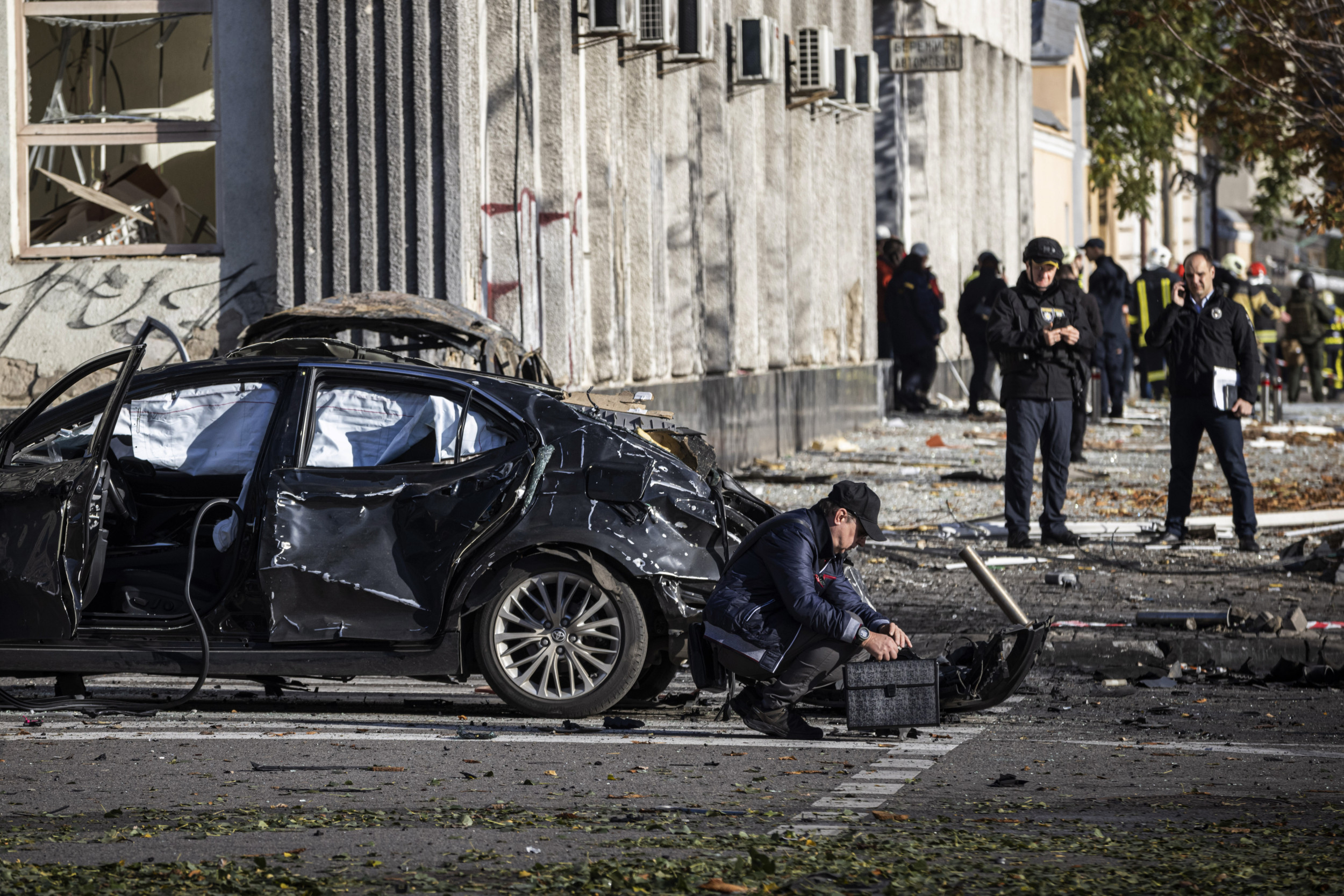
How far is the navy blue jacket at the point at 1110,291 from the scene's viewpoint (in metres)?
23.5

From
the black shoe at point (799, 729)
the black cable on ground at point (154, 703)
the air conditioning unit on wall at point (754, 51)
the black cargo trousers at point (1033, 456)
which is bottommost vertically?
the black shoe at point (799, 729)

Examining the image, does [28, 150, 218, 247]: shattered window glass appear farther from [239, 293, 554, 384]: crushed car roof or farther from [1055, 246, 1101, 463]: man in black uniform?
[1055, 246, 1101, 463]: man in black uniform

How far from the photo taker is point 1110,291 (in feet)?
78.2

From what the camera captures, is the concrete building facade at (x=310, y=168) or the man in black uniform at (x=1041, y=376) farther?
the concrete building facade at (x=310, y=168)

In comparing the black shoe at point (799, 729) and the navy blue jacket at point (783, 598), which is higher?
the navy blue jacket at point (783, 598)

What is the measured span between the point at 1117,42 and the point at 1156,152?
2.52 meters

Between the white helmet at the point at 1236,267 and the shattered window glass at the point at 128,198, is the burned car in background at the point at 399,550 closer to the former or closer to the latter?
the shattered window glass at the point at 128,198

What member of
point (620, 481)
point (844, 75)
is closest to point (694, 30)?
point (844, 75)

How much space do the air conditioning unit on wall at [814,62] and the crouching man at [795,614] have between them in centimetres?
1412

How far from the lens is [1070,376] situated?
1320 cm

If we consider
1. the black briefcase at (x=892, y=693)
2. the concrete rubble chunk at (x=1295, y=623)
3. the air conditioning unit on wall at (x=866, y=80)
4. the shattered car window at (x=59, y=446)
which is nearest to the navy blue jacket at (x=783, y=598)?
the black briefcase at (x=892, y=693)

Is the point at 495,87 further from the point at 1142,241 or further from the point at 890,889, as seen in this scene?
the point at 1142,241

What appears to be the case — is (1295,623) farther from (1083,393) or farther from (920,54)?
(920,54)

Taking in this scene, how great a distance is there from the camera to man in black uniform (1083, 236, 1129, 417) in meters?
23.4
